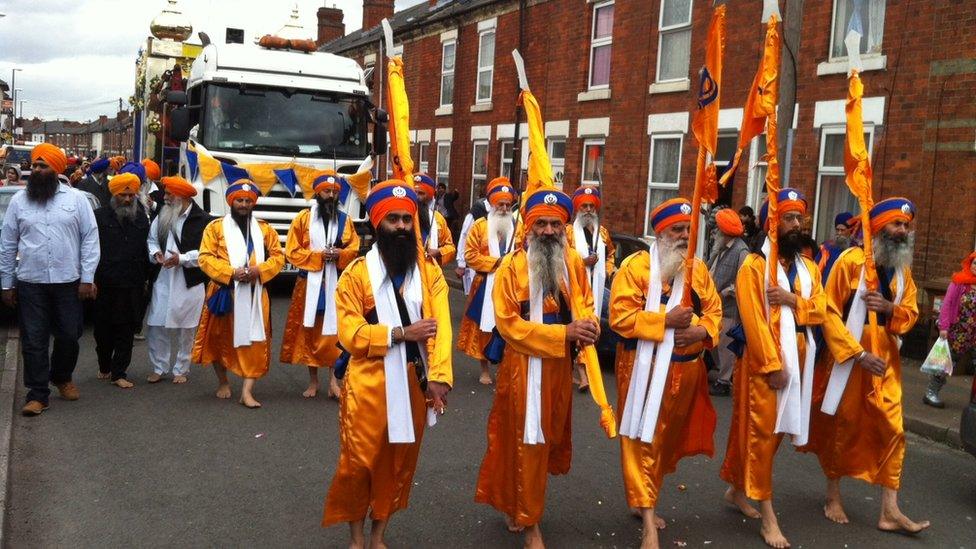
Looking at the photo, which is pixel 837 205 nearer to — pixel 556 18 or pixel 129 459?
pixel 556 18

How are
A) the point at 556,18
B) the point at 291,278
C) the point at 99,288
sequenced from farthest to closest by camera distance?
the point at 556,18
the point at 291,278
the point at 99,288

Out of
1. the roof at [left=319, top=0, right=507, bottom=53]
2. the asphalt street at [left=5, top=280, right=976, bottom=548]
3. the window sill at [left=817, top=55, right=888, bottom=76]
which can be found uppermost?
the roof at [left=319, top=0, right=507, bottom=53]

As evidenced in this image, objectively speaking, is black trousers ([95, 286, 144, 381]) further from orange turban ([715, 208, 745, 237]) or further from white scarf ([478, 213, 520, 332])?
orange turban ([715, 208, 745, 237])

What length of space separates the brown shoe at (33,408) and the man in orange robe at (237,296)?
4.04 feet

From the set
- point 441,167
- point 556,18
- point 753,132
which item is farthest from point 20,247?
point 441,167

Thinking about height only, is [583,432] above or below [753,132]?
below

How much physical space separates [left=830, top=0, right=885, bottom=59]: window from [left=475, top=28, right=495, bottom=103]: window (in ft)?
34.0

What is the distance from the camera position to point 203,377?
8648 mm

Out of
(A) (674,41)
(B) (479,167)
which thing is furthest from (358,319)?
(B) (479,167)

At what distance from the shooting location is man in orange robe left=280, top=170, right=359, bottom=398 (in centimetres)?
795

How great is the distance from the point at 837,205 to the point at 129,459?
1013cm

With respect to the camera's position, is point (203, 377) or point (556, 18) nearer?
point (203, 377)

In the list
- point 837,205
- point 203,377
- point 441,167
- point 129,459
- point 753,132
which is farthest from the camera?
point 441,167

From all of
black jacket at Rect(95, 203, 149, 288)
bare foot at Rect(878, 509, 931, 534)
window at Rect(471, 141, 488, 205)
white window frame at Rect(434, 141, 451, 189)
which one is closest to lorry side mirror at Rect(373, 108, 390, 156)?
black jacket at Rect(95, 203, 149, 288)
